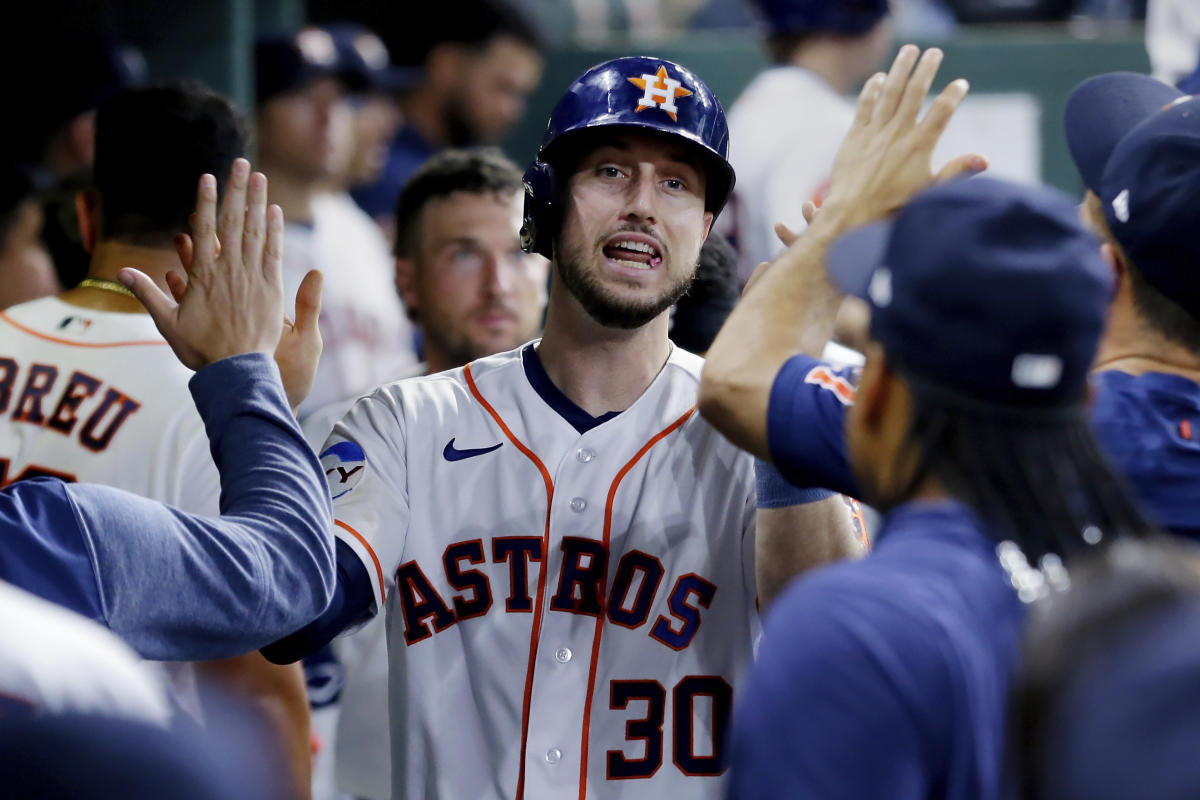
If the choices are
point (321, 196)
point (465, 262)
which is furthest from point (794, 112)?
point (321, 196)

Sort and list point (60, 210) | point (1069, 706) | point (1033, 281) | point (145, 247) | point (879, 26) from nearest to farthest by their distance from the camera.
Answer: point (1069, 706), point (1033, 281), point (145, 247), point (60, 210), point (879, 26)

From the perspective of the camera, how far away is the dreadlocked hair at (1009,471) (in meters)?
1.61

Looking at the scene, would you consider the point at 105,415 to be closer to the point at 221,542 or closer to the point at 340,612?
the point at 340,612

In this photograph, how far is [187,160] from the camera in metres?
3.18

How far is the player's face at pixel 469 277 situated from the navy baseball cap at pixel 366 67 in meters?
2.07

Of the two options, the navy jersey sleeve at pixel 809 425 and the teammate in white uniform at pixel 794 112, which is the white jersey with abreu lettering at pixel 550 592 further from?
the teammate in white uniform at pixel 794 112

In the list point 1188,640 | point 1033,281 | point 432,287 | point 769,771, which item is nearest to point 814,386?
point 1033,281

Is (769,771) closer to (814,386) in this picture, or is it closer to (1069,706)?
(1069,706)

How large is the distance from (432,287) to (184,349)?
6.49 ft

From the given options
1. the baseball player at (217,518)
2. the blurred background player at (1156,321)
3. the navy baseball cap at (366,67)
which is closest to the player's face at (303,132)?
the navy baseball cap at (366,67)

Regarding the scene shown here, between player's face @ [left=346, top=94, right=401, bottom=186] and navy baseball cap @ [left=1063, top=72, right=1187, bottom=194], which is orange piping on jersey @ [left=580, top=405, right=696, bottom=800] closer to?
navy baseball cap @ [left=1063, top=72, right=1187, bottom=194]

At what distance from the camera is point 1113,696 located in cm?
120

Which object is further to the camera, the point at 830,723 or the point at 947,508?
the point at 947,508

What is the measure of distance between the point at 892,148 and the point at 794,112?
286cm
